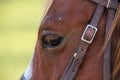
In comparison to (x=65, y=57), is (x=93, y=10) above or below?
above

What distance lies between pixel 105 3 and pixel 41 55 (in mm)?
476

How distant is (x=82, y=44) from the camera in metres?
2.72

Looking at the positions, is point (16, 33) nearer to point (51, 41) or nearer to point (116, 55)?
point (51, 41)

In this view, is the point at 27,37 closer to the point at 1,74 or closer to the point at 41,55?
the point at 1,74

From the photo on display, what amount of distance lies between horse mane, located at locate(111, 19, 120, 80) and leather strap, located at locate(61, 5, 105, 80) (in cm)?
13

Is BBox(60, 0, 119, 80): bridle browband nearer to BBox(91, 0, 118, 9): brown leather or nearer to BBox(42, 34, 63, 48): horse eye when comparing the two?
BBox(91, 0, 118, 9): brown leather

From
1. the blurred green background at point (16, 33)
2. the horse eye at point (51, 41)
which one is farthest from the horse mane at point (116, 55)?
the blurred green background at point (16, 33)

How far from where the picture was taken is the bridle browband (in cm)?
268

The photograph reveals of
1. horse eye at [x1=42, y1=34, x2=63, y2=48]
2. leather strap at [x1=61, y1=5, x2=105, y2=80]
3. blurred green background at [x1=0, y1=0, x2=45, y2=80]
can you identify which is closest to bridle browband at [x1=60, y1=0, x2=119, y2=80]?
leather strap at [x1=61, y1=5, x2=105, y2=80]

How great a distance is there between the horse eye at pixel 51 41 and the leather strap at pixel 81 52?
122 mm

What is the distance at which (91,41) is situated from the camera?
271 cm

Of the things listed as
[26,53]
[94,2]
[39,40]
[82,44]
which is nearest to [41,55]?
[39,40]

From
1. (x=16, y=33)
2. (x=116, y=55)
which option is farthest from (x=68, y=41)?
A: (x=16, y=33)

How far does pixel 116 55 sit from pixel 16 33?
6561 millimetres
